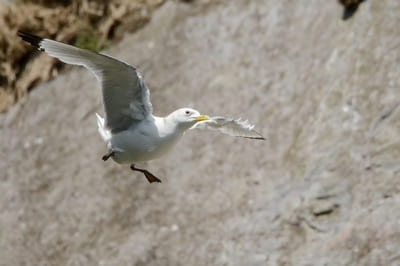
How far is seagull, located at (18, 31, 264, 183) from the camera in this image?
6.42m

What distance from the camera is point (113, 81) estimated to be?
6.66 metres

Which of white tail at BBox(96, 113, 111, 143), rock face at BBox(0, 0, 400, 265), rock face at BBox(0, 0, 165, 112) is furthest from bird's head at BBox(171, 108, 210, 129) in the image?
rock face at BBox(0, 0, 165, 112)

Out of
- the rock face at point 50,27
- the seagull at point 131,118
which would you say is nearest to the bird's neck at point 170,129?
the seagull at point 131,118

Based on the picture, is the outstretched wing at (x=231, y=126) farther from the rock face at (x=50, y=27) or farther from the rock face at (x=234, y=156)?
the rock face at (x=50, y=27)

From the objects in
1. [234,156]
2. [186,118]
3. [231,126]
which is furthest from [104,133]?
[234,156]

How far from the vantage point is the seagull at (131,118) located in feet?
21.1

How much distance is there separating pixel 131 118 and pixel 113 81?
0.41 m

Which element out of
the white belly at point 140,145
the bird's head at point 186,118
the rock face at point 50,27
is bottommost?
the white belly at point 140,145

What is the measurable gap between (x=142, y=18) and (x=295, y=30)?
95.2 inches

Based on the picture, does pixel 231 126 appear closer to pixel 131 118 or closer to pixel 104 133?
pixel 131 118

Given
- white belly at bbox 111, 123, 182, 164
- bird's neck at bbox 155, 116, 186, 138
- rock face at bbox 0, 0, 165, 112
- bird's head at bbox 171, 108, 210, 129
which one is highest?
rock face at bbox 0, 0, 165, 112

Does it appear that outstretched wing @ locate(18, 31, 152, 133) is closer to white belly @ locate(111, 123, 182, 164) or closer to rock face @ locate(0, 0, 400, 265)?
white belly @ locate(111, 123, 182, 164)

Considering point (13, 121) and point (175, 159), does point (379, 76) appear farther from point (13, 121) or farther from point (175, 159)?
point (13, 121)

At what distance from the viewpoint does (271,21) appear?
10.6 metres
